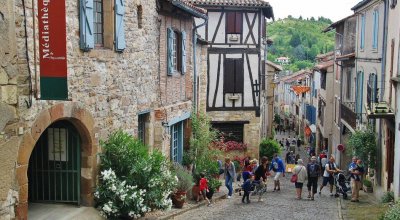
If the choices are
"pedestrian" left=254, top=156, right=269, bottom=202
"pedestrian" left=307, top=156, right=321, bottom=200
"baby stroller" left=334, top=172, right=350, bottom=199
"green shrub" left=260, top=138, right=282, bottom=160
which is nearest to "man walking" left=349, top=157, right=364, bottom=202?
"baby stroller" left=334, top=172, right=350, bottom=199

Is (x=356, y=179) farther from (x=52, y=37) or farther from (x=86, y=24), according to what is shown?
(x=52, y=37)

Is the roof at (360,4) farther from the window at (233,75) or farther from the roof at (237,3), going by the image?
the window at (233,75)

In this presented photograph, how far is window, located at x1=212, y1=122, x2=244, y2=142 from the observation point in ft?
93.2

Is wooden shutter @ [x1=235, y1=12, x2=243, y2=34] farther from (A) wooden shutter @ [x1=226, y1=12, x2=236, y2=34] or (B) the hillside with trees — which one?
(B) the hillside with trees

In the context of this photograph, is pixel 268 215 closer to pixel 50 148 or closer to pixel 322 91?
pixel 50 148

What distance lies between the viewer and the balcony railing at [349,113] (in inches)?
926

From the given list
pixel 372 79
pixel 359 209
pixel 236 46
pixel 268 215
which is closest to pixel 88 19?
pixel 268 215

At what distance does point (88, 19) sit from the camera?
32.6 ft

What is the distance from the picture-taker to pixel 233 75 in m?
27.5

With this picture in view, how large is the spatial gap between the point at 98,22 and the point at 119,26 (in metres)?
0.43

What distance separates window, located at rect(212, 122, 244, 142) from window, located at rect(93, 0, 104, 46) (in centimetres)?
1746

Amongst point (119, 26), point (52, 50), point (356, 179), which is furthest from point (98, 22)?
point (356, 179)

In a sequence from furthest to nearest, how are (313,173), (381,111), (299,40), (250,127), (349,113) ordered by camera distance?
1. (299,40)
2. (250,127)
3. (349,113)
4. (313,173)
5. (381,111)

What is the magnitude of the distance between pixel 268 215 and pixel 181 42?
5895 millimetres
